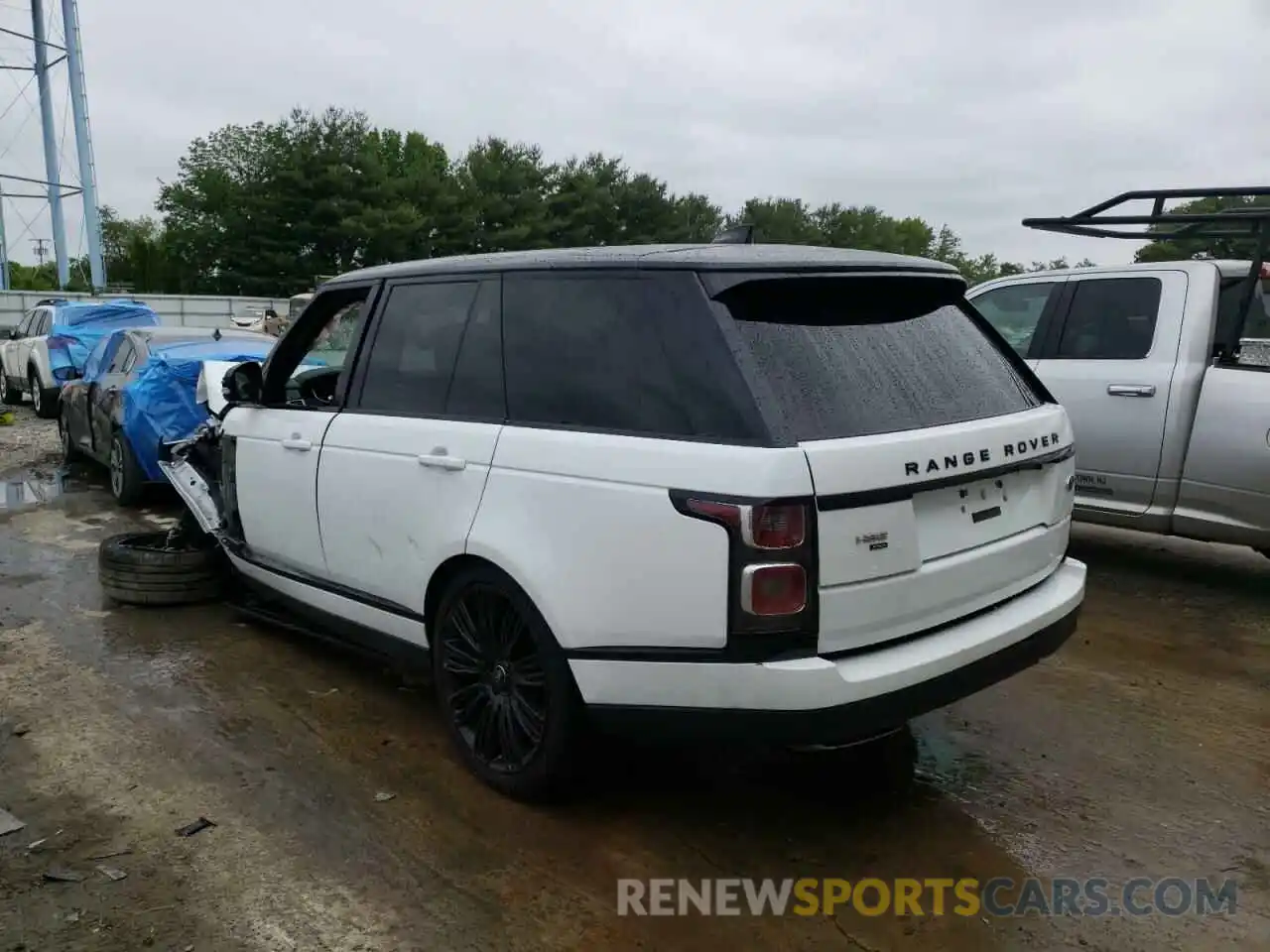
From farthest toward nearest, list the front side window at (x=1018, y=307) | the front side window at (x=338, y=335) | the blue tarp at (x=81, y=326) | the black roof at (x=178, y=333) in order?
the blue tarp at (x=81, y=326) < the black roof at (x=178, y=333) < the front side window at (x=1018, y=307) < the front side window at (x=338, y=335)

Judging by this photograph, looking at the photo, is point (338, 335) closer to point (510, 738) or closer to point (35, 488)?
point (510, 738)

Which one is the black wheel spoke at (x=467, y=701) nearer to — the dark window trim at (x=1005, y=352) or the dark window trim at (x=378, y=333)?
the dark window trim at (x=378, y=333)

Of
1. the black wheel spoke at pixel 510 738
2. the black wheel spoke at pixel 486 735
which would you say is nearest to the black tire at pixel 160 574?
the black wheel spoke at pixel 486 735

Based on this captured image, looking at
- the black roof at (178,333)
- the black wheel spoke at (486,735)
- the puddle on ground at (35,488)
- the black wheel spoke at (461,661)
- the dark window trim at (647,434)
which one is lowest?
the puddle on ground at (35,488)

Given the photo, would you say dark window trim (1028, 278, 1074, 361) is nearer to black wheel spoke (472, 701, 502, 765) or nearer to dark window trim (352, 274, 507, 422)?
dark window trim (352, 274, 507, 422)

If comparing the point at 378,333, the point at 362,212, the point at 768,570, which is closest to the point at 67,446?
Answer: the point at 378,333

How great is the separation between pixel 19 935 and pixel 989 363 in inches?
138

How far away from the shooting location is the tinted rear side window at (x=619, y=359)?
9.30ft

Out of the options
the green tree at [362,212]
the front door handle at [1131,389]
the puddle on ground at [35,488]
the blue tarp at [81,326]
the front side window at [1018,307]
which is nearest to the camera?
the front door handle at [1131,389]

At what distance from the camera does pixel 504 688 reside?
3355 millimetres

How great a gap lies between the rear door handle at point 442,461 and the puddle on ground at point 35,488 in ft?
21.9

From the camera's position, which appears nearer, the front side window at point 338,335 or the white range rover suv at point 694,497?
the white range rover suv at point 694,497

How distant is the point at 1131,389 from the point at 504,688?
14.6ft

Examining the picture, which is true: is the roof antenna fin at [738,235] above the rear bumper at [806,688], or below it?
above
